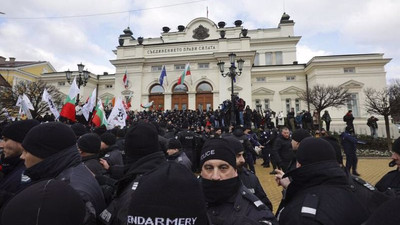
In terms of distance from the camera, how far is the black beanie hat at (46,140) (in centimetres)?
200

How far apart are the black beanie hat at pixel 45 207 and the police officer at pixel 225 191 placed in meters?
1.02

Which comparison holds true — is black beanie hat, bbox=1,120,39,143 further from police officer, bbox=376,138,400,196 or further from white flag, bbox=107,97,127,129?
white flag, bbox=107,97,127,129

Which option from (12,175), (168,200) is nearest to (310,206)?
(168,200)

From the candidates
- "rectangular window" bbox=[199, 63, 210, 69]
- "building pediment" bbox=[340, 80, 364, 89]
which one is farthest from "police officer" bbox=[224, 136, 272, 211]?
"building pediment" bbox=[340, 80, 364, 89]

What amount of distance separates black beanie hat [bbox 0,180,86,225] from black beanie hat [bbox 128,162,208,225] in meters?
0.28

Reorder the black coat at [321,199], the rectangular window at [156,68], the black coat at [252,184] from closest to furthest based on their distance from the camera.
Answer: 1. the black coat at [321,199]
2. the black coat at [252,184]
3. the rectangular window at [156,68]

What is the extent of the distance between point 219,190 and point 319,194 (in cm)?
80

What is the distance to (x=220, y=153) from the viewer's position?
7.13 feet

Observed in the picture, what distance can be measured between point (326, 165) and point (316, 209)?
472 mm

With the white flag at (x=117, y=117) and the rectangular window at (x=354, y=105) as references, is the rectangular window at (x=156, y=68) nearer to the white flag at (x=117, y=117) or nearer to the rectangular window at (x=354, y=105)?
the white flag at (x=117, y=117)

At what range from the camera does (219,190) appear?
2.02m

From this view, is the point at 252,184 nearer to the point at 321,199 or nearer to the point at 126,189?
the point at 321,199

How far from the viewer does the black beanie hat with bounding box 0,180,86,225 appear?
3.18 ft

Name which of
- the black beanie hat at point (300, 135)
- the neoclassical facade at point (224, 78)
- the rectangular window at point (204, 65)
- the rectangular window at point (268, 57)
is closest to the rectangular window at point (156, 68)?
the neoclassical facade at point (224, 78)
